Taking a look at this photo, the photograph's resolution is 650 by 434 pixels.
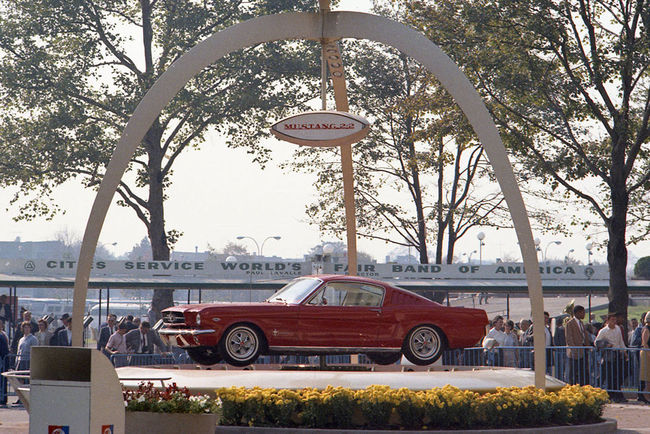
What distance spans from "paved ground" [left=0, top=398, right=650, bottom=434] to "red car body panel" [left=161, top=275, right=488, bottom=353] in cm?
Answer: 265

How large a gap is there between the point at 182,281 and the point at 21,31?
395 inches

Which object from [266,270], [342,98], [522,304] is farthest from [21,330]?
[522,304]

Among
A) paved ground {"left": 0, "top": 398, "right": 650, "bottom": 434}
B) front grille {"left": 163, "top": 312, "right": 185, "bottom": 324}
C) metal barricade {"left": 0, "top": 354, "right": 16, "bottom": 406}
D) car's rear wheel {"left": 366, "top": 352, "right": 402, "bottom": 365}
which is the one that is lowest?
paved ground {"left": 0, "top": 398, "right": 650, "bottom": 434}

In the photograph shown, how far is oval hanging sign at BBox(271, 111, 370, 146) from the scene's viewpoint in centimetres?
1435

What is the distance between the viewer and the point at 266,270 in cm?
3325

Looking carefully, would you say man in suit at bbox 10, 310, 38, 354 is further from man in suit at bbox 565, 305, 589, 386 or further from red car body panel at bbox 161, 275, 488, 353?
man in suit at bbox 565, 305, 589, 386

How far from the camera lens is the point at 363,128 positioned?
14.4m

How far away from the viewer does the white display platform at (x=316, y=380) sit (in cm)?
1376

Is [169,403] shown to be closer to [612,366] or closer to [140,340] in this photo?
[140,340]

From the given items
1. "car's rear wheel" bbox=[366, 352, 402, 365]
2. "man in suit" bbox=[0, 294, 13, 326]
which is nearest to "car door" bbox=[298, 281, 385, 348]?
"car's rear wheel" bbox=[366, 352, 402, 365]

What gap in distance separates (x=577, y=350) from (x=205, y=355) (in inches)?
352

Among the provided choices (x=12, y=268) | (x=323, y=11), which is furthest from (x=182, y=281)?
(x=323, y=11)

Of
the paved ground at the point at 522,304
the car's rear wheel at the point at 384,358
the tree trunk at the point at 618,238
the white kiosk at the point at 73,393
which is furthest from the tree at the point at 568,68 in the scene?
the paved ground at the point at 522,304

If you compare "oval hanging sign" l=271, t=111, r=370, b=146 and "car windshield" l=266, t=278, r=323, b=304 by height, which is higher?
"oval hanging sign" l=271, t=111, r=370, b=146
